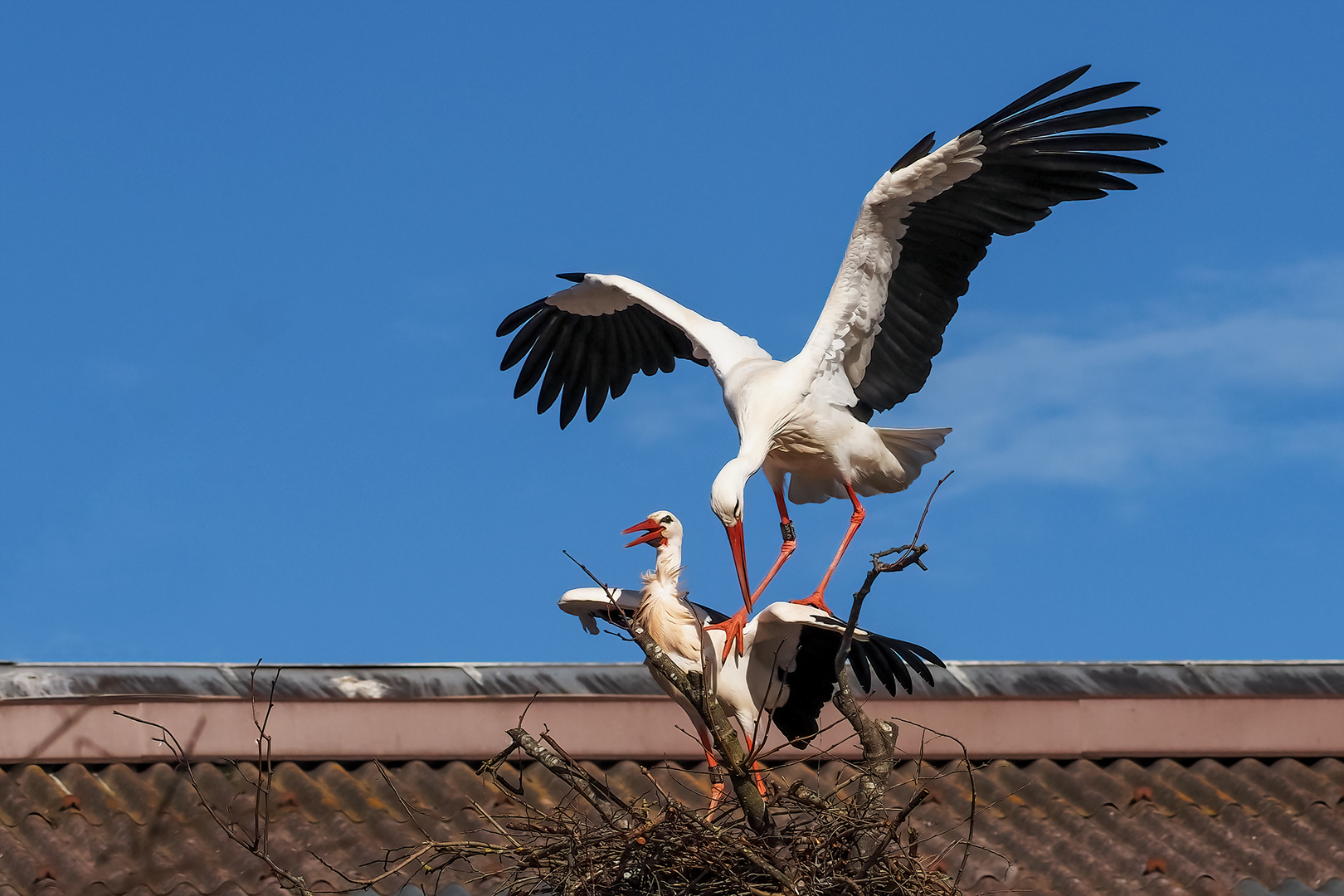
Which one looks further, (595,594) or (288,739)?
(288,739)

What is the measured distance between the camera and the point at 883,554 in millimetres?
3871

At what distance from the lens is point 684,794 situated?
5867mm

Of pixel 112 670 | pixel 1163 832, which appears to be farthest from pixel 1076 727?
pixel 112 670

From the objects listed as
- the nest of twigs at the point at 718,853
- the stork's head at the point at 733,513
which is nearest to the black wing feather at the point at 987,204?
the stork's head at the point at 733,513

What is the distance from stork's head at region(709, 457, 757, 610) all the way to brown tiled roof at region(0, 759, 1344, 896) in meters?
0.56

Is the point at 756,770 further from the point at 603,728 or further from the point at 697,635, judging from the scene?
the point at 603,728

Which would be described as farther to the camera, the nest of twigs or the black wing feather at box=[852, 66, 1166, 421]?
the black wing feather at box=[852, 66, 1166, 421]

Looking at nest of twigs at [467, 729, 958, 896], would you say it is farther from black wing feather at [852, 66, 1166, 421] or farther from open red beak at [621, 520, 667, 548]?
black wing feather at [852, 66, 1166, 421]

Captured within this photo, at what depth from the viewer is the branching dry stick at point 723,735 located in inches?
151

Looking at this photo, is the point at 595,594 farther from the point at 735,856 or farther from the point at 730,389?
the point at 735,856

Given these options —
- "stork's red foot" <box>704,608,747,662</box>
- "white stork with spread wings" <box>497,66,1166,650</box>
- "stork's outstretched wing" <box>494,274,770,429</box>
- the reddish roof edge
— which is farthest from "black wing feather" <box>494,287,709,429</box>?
"stork's red foot" <box>704,608,747,662</box>

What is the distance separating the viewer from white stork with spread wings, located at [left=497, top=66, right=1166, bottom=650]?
561 cm

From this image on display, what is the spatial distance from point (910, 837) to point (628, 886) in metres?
0.62

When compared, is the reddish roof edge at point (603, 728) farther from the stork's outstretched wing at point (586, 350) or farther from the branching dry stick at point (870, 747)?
the stork's outstretched wing at point (586, 350)
